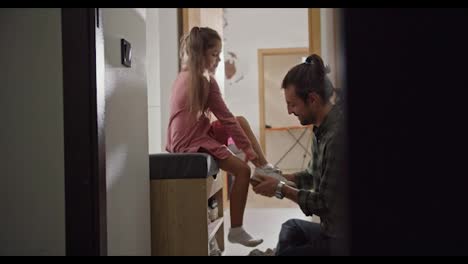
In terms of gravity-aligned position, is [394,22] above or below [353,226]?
above

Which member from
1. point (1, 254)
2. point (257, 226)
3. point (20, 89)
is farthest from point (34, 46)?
point (257, 226)

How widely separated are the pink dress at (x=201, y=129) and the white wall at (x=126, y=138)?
41 centimetres

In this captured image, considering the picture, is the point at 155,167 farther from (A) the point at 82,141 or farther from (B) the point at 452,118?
(B) the point at 452,118

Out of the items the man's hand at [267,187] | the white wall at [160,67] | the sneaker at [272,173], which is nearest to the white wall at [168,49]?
the white wall at [160,67]

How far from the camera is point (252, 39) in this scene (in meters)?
6.27

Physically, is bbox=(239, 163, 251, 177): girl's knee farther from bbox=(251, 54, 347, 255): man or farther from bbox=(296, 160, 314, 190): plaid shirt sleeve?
bbox=(251, 54, 347, 255): man

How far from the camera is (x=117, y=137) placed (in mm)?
1472

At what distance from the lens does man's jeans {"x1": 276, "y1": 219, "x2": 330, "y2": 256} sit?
140 cm

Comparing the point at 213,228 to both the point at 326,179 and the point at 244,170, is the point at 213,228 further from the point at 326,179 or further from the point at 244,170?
the point at 326,179

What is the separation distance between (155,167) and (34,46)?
0.82 metres

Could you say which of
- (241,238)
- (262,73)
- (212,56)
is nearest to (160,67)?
(212,56)

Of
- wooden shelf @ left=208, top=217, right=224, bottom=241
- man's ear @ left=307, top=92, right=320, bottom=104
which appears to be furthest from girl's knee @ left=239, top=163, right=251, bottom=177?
man's ear @ left=307, top=92, right=320, bottom=104

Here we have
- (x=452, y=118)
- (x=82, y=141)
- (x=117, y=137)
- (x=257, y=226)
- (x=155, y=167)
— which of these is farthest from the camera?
(x=257, y=226)

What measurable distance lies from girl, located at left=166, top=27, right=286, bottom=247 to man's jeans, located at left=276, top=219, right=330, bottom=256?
0.65 meters
